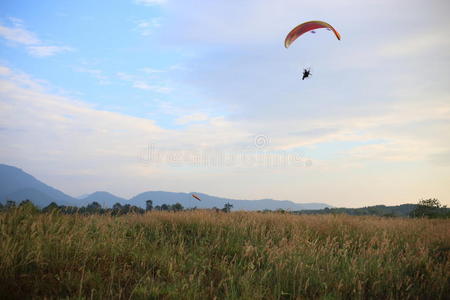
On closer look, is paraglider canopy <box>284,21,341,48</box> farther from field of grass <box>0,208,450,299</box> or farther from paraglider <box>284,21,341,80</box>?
field of grass <box>0,208,450,299</box>

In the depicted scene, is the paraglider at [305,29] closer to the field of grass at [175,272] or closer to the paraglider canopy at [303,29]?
the paraglider canopy at [303,29]

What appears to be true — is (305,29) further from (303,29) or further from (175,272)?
(175,272)

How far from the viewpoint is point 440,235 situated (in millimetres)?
10047

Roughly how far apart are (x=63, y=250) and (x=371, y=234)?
29.8ft

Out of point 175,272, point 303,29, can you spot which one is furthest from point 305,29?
point 175,272

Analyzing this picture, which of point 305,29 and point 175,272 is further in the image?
point 305,29

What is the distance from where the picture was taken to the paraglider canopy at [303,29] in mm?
15266

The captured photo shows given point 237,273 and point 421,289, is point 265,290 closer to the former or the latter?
point 237,273

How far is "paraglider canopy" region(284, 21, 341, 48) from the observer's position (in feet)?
50.1

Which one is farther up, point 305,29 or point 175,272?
point 305,29

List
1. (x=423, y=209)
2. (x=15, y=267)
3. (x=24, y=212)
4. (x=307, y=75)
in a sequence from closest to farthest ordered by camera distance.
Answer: (x=15, y=267) < (x=24, y=212) < (x=307, y=75) < (x=423, y=209)

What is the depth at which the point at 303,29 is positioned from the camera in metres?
16.9

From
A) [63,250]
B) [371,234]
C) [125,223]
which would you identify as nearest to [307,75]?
[371,234]

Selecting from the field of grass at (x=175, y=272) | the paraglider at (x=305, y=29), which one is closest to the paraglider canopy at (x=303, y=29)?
the paraglider at (x=305, y=29)
